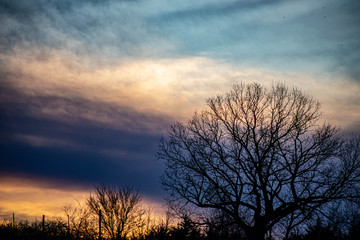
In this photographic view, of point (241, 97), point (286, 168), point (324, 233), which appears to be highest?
point (241, 97)

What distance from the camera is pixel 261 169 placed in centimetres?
2045

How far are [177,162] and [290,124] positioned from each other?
24.2 feet

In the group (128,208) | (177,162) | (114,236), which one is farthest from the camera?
(128,208)

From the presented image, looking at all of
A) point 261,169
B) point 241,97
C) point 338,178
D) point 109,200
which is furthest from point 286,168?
point 109,200

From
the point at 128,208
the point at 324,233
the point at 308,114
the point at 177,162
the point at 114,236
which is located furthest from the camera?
the point at 128,208

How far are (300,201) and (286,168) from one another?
199cm

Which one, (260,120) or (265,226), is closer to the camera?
(265,226)

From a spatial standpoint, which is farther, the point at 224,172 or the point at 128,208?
the point at 128,208

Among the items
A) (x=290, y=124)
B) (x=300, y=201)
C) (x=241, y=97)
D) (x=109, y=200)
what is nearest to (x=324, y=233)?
(x=300, y=201)

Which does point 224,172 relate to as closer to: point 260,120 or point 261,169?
point 261,169

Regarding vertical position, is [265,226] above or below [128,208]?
below

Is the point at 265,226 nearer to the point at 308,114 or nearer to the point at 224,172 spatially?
the point at 224,172

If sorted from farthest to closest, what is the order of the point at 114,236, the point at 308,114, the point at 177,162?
the point at 114,236, the point at 177,162, the point at 308,114

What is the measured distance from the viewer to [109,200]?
3816cm
